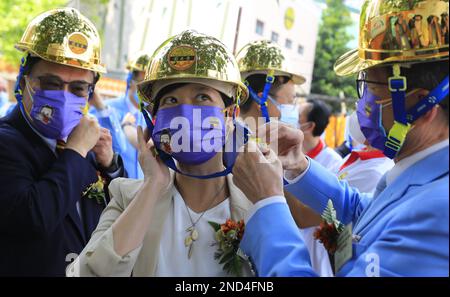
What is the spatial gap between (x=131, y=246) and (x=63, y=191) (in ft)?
2.52

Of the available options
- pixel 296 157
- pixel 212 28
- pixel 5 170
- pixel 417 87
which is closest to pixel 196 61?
pixel 296 157

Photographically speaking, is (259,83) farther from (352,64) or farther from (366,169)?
(352,64)

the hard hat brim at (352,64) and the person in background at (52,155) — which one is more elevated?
the hard hat brim at (352,64)

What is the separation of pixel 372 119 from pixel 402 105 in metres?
0.21

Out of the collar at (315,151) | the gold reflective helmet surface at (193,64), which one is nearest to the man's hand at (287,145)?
the gold reflective helmet surface at (193,64)

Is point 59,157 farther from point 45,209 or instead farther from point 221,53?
point 221,53

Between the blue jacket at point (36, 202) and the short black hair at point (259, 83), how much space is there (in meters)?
1.78

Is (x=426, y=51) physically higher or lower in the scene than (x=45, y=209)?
higher

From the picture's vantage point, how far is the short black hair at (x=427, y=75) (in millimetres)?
1863

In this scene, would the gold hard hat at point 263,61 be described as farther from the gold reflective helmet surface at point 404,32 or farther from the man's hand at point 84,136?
the gold reflective helmet surface at point 404,32

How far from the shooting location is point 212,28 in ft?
18.4

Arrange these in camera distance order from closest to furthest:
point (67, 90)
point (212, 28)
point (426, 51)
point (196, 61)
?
point (426, 51)
point (196, 61)
point (67, 90)
point (212, 28)

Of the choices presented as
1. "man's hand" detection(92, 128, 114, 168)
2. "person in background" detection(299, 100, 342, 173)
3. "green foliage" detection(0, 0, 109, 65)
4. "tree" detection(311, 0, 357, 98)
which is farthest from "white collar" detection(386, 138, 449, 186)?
"tree" detection(311, 0, 357, 98)
